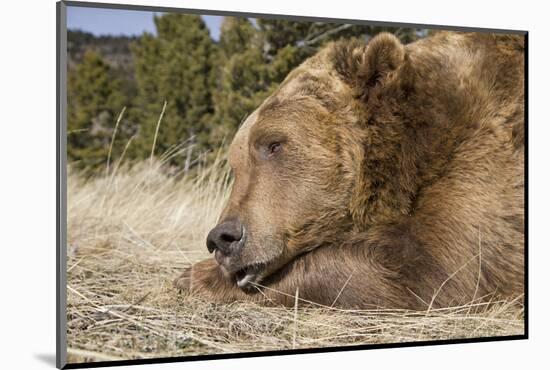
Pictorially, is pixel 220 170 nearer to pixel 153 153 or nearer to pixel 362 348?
pixel 153 153

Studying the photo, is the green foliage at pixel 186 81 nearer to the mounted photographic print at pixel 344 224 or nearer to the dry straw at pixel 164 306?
the dry straw at pixel 164 306

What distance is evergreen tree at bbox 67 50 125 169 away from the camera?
700cm

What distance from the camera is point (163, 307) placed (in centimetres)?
573

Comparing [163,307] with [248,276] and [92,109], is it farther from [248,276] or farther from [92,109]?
[92,109]

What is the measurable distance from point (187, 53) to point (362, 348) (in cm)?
292

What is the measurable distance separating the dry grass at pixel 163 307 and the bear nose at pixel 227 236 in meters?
0.41

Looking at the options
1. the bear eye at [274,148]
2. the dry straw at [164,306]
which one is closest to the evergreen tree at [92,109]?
the dry straw at [164,306]

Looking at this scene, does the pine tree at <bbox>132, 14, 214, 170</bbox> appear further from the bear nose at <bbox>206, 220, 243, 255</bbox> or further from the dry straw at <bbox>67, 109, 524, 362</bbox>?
the bear nose at <bbox>206, 220, 243, 255</bbox>

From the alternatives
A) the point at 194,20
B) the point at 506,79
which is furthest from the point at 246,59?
the point at 506,79

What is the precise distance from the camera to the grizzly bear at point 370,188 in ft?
19.0

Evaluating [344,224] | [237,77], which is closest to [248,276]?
[344,224]

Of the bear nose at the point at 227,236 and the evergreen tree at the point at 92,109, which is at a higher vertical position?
the evergreen tree at the point at 92,109

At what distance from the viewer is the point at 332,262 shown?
5.86m

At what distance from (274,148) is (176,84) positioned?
6.37 ft
